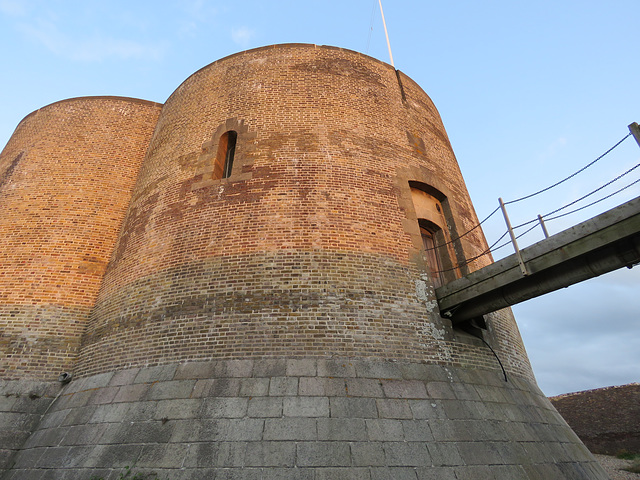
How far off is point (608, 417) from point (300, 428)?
→ 61.7ft

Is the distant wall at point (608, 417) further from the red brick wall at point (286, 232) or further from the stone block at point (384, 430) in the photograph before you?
the stone block at point (384, 430)

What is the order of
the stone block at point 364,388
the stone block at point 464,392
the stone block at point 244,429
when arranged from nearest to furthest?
1. the stone block at point 244,429
2. the stone block at point 364,388
3. the stone block at point 464,392

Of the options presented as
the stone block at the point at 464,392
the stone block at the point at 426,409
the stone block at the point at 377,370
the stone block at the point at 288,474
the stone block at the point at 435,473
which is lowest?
the stone block at the point at 435,473

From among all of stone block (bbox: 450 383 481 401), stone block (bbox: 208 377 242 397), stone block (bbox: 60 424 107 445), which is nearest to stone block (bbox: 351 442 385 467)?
stone block (bbox: 450 383 481 401)

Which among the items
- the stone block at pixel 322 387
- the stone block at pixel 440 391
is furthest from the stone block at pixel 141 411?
the stone block at pixel 440 391

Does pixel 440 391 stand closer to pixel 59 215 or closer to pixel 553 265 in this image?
pixel 553 265

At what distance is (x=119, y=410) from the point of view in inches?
210

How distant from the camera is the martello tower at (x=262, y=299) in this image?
4742 millimetres

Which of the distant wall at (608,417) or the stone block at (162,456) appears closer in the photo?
the stone block at (162,456)

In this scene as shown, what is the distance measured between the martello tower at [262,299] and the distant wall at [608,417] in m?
12.9

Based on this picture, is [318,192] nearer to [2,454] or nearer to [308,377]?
[308,377]

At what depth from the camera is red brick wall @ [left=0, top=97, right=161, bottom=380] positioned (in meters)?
7.56

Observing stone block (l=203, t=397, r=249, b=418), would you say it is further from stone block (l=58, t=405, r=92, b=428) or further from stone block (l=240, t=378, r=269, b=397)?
stone block (l=58, t=405, r=92, b=428)

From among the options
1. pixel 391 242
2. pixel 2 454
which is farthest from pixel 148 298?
pixel 391 242
